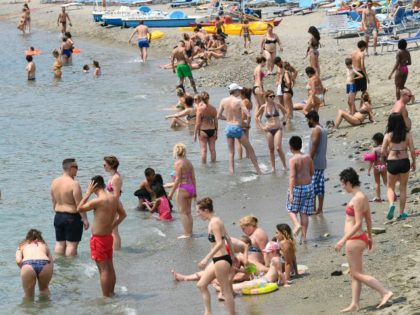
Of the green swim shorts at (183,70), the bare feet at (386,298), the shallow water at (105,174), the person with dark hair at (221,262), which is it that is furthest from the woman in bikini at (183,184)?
the green swim shorts at (183,70)

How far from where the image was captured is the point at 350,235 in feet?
30.3

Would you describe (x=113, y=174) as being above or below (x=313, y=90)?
below

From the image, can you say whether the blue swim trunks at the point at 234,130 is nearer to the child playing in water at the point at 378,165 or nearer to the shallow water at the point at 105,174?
the shallow water at the point at 105,174

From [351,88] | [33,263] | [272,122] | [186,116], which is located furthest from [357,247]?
[186,116]

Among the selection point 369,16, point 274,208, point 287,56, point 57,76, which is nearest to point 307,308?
point 274,208

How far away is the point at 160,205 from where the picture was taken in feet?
48.1

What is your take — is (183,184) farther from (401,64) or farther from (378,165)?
(401,64)

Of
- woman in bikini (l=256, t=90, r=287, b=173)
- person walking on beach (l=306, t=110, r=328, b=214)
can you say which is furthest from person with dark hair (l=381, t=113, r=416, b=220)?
woman in bikini (l=256, t=90, r=287, b=173)

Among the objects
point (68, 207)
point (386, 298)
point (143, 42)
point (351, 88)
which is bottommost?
point (386, 298)

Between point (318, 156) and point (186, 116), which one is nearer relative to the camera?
point (318, 156)

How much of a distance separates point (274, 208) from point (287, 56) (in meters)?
16.0

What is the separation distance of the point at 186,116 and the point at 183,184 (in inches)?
338

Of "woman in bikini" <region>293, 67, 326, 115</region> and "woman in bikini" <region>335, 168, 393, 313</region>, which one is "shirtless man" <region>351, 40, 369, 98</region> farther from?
"woman in bikini" <region>335, 168, 393, 313</region>

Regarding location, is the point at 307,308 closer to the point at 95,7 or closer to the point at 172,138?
the point at 172,138
